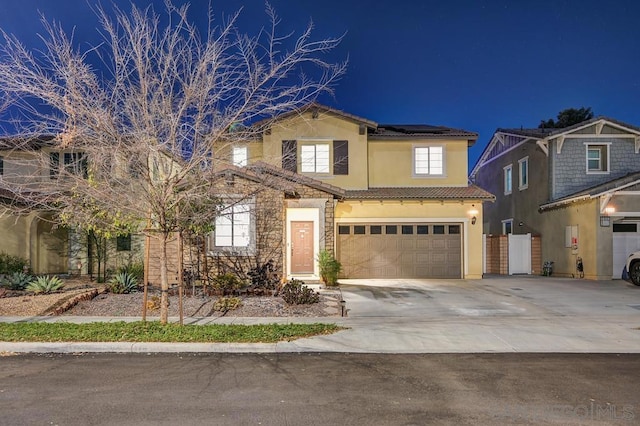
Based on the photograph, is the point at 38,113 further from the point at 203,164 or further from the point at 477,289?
the point at 477,289

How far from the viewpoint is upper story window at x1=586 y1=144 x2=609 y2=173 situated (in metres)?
21.6

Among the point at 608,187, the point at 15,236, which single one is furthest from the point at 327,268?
the point at 15,236

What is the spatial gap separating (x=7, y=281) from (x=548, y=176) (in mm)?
21324

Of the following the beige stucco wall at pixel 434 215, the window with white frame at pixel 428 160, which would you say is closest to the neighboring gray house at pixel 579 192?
the beige stucco wall at pixel 434 215

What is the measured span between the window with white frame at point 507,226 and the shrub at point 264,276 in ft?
54.6

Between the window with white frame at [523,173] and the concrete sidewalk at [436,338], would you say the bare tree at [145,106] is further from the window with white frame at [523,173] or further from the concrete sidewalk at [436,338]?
the window with white frame at [523,173]

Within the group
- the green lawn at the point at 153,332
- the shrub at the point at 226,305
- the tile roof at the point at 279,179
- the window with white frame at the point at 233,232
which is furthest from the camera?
the window with white frame at the point at 233,232

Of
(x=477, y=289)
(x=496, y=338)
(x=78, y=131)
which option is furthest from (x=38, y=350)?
(x=477, y=289)

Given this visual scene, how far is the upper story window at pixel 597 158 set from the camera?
21.6 m

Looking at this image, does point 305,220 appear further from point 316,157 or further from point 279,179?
point 316,157

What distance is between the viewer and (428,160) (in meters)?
20.8

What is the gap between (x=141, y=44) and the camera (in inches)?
375

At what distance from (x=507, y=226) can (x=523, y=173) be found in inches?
152

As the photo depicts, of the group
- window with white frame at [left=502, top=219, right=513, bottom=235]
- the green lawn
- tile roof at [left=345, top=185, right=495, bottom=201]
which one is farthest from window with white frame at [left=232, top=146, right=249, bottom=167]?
window with white frame at [left=502, top=219, right=513, bottom=235]
